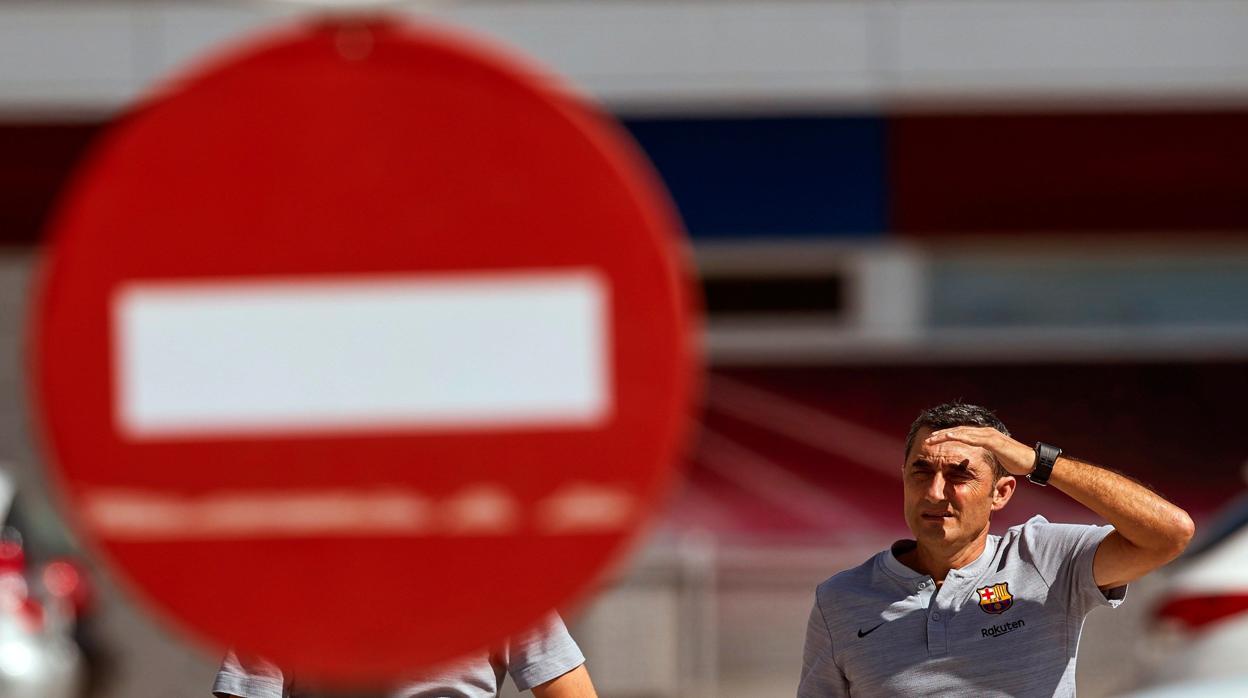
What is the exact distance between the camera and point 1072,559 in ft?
9.38

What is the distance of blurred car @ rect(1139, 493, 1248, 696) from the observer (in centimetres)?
451

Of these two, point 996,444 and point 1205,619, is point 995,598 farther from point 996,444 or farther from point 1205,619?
point 1205,619

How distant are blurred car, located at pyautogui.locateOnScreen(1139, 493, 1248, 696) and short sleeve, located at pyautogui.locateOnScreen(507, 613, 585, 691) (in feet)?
7.29

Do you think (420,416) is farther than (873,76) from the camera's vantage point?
No

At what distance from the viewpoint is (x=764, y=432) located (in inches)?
462

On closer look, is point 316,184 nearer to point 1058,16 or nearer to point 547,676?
point 547,676

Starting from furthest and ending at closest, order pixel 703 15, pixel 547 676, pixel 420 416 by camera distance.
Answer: pixel 703 15, pixel 547 676, pixel 420 416

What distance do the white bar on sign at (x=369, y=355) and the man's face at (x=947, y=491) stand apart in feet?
5.79

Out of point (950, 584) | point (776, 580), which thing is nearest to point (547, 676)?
point (950, 584)

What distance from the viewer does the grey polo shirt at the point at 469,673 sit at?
106 inches

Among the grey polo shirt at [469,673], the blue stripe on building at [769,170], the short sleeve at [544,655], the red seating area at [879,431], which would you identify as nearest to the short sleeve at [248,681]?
the grey polo shirt at [469,673]

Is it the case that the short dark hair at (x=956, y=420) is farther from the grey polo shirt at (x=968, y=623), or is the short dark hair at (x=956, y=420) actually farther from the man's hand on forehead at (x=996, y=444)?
the grey polo shirt at (x=968, y=623)

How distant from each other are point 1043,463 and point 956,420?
0.53 feet

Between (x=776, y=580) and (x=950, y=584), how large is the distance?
17.8 feet
